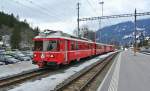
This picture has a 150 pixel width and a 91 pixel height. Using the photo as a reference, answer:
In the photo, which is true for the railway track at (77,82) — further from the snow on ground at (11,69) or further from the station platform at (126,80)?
the snow on ground at (11,69)

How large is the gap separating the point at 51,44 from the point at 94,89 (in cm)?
1100

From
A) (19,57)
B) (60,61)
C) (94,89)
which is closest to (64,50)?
(60,61)

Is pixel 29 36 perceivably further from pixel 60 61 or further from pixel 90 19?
pixel 60 61

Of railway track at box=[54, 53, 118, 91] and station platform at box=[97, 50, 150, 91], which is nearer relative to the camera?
railway track at box=[54, 53, 118, 91]

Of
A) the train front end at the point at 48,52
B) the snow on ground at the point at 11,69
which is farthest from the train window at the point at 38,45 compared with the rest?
the snow on ground at the point at 11,69

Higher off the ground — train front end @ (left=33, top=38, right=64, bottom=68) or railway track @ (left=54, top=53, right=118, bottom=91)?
train front end @ (left=33, top=38, right=64, bottom=68)

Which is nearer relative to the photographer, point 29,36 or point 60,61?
point 60,61

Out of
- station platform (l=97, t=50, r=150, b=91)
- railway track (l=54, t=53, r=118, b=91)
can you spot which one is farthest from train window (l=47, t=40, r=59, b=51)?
station platform (l=97, t=50, r=150, b=91)

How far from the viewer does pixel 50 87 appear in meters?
16.7

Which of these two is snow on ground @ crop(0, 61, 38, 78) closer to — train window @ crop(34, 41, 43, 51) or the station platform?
train window @ crop(34, 41, 43, 51)

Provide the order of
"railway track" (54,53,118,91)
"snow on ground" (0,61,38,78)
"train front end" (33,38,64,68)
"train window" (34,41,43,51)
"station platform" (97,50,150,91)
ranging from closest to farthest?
"railway track" (54,53,118,91) → "station platform" (97,50,150,91) → "snow on ground" (0,61,38,78) → "train front end" (33,38,64,68) → "train window" (34,41,43,51)

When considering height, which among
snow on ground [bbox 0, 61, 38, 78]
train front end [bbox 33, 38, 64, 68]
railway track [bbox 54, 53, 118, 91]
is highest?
train front end [bbox 33, 38, 64, 68]

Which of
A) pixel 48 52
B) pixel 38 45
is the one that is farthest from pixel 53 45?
pixel 38 45

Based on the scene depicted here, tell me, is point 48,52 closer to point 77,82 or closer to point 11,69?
point 11,69
